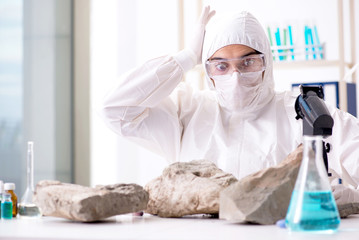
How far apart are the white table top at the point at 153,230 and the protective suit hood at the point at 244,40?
70 cm

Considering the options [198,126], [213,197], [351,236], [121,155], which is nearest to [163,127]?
[198,126]

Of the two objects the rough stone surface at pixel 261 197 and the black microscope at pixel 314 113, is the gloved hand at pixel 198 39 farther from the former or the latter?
the rough stone surface at pixel 261 197

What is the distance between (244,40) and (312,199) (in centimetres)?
97

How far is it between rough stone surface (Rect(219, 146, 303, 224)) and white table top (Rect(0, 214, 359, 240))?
0.09 ft

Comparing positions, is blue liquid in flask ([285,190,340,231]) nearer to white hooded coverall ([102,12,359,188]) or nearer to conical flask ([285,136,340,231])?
conical flask ([285,136,340,231])

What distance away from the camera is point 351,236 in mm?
943

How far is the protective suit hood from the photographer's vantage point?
1.84 meters

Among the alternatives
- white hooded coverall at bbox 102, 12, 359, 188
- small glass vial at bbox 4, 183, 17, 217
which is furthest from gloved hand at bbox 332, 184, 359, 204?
small glass vial at bbox 4, 183, 17, 217

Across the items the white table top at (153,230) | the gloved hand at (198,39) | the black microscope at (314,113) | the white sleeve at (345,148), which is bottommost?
the white table top at (153,230)

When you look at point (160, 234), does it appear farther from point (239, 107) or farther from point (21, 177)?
point (21, 177)

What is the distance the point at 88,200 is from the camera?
45.6 inches

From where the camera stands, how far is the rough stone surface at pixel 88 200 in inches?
45.7

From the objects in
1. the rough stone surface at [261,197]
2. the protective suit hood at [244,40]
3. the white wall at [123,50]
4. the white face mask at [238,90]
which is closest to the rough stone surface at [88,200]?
the rough stone surface at [261,197]

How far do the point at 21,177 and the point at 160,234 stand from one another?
2.83 meters
